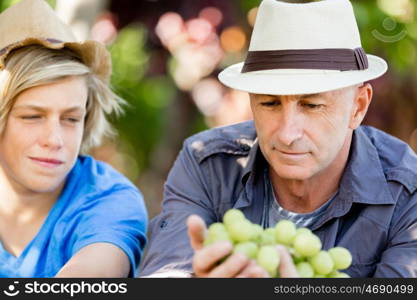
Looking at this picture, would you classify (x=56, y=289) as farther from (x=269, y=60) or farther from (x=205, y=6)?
(x=205, y=6)

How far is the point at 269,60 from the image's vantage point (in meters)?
3.29

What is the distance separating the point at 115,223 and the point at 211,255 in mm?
1245

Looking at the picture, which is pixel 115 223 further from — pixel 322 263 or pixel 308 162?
pixel 322 263

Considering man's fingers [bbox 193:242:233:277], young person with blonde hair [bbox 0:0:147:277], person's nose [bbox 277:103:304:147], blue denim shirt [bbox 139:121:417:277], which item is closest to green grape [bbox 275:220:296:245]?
man's fingers [bbox 193:242:233:277]

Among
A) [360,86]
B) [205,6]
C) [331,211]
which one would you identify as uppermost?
[205,6]

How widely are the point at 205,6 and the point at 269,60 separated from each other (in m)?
2.55

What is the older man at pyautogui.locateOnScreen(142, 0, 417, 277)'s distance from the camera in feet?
10.3

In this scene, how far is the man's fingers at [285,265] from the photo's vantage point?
2.62 meters

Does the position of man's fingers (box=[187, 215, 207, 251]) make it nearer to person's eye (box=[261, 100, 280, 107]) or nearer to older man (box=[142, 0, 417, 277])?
older man (box=[142, 0, 417, 277])

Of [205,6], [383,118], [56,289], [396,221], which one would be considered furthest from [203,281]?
[383,118]

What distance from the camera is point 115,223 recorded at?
12.2ft

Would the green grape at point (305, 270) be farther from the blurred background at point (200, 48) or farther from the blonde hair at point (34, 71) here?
the blurred background at point (200, 48)

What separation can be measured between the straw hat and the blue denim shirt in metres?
0.61

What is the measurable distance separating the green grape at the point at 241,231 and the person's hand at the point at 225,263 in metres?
0.08
